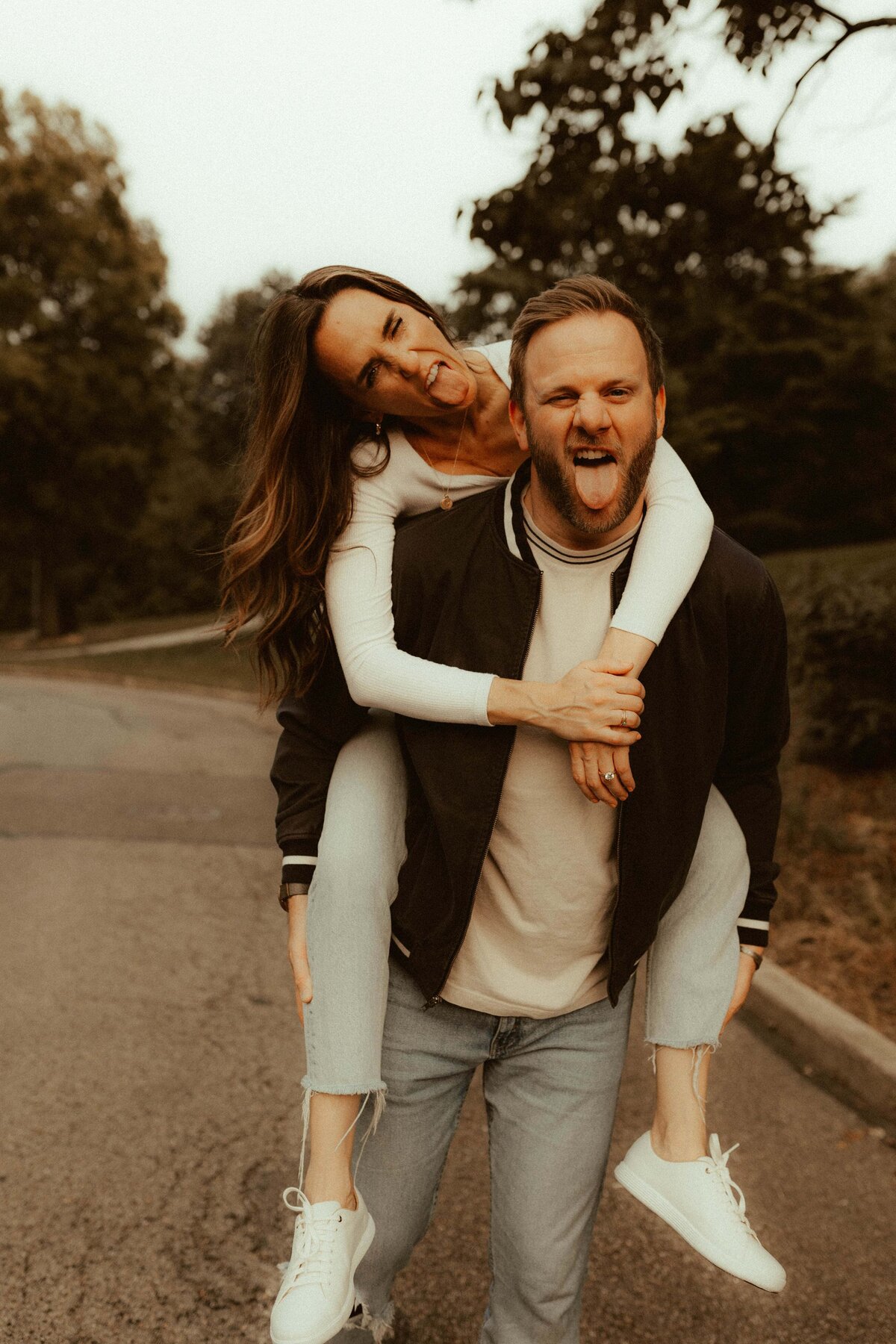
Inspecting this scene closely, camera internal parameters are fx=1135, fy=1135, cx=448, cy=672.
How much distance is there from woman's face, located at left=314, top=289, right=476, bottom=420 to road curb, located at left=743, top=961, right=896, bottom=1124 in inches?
115

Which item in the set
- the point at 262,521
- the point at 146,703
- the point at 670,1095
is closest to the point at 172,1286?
the point at 670,1095

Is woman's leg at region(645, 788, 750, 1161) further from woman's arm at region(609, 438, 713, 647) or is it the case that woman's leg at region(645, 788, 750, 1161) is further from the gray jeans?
woman's arm at region(609, 438, 713, 647)

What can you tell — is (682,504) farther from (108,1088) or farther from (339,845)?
(108,1088)

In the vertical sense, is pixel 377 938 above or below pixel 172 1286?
above

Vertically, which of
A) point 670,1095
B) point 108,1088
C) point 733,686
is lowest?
point 108,1088

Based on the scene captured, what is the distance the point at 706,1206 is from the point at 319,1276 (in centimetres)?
70

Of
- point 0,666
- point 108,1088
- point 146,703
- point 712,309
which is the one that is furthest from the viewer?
point 0,666

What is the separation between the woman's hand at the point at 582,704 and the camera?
6.23 feet

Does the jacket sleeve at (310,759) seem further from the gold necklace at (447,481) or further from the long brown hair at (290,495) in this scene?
the gold necklace at (447,481)

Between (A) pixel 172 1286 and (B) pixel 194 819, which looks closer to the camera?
(A) pixel 172 1286

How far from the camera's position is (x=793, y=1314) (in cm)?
285

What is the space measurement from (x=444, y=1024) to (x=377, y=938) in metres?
0.24

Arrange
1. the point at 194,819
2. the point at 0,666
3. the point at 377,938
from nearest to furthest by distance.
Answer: the point at 377,938
the point at 194,819
the point at 0,666

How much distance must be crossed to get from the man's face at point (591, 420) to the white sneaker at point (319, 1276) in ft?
4.20
